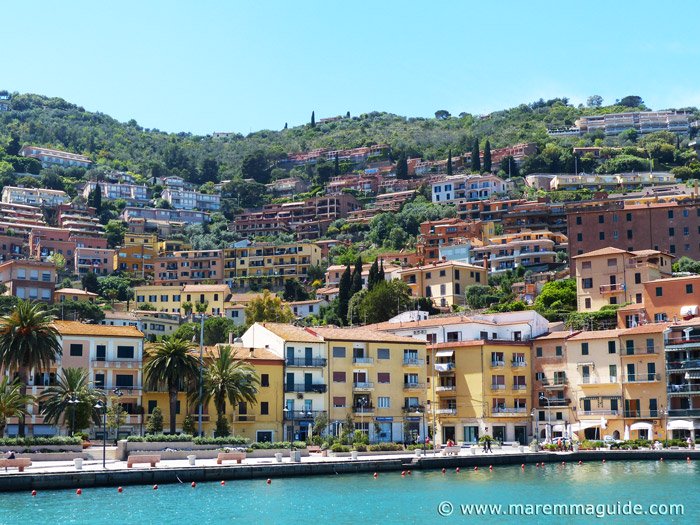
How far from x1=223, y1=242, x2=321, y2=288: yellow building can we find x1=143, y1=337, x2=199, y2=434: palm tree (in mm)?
108562

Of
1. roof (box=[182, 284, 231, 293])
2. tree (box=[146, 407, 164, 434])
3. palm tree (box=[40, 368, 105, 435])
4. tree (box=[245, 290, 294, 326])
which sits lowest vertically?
tree (box=[146, 407, 164, 434])

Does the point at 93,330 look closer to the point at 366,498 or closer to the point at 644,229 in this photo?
the point at 366,498

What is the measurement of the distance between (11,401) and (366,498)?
25.6 meters

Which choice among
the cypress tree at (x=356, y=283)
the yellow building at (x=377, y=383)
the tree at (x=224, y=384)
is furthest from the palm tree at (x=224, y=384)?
the cypress tree at (x=356, y=283)

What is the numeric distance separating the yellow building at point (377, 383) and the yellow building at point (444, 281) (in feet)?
158

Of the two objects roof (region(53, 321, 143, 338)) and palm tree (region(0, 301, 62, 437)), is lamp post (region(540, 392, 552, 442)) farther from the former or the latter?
palm tree (region(0, 301, 62, 437))

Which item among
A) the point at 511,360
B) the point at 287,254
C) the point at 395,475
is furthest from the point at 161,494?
the point at 287,254

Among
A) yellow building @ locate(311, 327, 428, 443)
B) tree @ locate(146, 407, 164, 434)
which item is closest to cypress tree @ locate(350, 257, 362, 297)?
yellow building @ locate(311, 327, 428, 443)

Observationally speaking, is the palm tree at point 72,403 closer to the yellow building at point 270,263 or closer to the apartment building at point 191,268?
the yellow building at point 270,263

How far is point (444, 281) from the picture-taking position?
5679 inches

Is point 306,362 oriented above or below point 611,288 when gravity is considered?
below

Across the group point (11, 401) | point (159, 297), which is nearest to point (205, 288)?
point (159, 297)

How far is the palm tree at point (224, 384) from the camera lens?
79062 millimetres

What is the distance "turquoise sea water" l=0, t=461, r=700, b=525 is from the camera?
49781mm
